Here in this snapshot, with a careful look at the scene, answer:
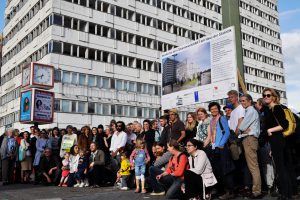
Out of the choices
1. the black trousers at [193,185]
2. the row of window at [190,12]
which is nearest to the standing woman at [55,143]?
the black trousers at [193,185]

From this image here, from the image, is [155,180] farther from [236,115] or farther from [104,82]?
[104,82]

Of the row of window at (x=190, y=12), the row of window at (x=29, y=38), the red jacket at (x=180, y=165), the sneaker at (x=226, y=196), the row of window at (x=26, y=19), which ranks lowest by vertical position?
the sneaker at (x=226, y=196)

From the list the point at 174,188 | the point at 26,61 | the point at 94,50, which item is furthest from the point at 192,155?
the point at 26,61

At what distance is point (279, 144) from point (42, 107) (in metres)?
20.8

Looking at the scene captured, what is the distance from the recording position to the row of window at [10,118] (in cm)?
4234

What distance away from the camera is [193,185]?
7438 millimetres

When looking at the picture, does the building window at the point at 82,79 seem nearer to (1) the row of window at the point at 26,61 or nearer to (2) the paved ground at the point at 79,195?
(1) the row of window at the point at 26,61

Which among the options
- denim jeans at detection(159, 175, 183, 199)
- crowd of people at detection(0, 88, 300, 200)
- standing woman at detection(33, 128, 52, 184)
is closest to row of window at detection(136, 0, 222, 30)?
standing woman at detection(33, 128, 52, 184)

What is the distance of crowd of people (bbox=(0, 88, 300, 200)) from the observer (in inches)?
286

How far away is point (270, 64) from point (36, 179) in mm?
57390

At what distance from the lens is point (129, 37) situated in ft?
144

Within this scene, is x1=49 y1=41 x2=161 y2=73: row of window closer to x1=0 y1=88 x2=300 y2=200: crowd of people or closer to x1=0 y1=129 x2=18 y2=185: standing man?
x1=0 y1=129 x2=18 y2=185: standing man

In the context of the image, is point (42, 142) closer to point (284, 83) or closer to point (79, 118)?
point (79, 118)

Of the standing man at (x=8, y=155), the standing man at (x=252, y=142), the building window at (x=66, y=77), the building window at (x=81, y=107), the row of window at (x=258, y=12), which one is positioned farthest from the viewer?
the row of window at (x=258, y=12)
